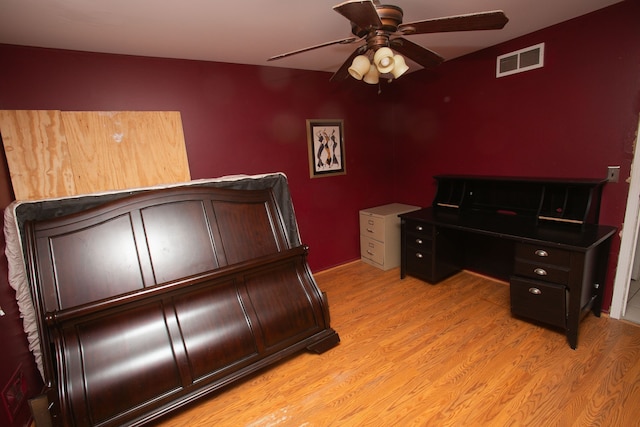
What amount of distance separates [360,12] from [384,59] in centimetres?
36

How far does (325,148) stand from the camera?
3469 millimetres

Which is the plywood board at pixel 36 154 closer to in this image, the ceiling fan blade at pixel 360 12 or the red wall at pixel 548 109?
the ceiling fan blade at pixel 360 12

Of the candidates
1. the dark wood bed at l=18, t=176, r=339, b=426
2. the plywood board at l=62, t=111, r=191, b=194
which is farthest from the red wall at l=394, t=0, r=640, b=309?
the plywood board at l=62, t=111, r=191, b=194

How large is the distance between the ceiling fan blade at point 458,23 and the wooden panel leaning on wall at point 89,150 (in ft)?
6.59

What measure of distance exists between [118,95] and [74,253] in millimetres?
1312

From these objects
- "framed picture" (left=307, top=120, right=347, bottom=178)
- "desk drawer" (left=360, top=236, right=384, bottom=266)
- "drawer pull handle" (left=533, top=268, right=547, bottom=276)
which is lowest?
"desk drawer" (left=360, top=236, right=384, bottom=266)

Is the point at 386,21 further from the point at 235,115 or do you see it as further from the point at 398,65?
the point at 235,115

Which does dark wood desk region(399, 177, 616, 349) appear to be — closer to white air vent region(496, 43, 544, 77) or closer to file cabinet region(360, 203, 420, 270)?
file cabinet region(360, 203, 420, 270)

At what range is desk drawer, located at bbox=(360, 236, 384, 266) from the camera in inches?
141

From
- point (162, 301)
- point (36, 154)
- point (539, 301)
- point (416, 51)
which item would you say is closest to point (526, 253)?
point (539, 301)

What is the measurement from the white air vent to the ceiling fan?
135cm

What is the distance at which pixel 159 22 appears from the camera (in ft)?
6.09

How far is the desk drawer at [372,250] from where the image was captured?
11.7 feet

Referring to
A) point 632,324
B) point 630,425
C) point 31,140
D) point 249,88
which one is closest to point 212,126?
point 249,88
